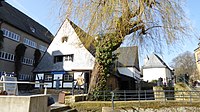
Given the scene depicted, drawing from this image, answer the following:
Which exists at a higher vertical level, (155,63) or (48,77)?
(155,63)

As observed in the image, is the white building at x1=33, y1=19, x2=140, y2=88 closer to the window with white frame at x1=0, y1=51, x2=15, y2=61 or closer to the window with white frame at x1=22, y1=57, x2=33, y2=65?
the window with white frame at x1=0, y1=51, x2=15, y2=61

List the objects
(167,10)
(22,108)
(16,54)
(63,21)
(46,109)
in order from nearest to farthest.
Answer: (22,108) → (46,109) → (167,10) → (63,21) → (16,54)

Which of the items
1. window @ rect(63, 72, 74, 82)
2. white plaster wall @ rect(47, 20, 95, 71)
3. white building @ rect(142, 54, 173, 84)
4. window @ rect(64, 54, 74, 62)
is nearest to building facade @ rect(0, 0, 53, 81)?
window @ rect(63, 72, 74, 82)

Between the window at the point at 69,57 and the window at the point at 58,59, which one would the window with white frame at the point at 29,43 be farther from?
the window at the point at 69,57

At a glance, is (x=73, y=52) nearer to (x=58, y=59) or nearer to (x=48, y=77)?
(x=58, y=59)

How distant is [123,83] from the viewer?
25.9m

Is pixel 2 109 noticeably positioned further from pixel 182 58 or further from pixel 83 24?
pixel 182 58

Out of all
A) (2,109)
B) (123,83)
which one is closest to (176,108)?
(2,109)

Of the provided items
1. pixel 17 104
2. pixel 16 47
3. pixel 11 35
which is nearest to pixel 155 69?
pixel 16 47

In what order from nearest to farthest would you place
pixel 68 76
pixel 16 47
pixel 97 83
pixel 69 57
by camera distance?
pixel 97 83 < pixel 68 76 < pixel 69 57 < pixel 16 47

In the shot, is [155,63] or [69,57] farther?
[155,63]

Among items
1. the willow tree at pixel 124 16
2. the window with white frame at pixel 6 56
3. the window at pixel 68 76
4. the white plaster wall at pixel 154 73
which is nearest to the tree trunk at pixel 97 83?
the willow tree at pixel 124 16

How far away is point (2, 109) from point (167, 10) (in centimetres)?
817

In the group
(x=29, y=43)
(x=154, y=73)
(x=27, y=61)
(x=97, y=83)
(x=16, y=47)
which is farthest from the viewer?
(x=154, y=73)
